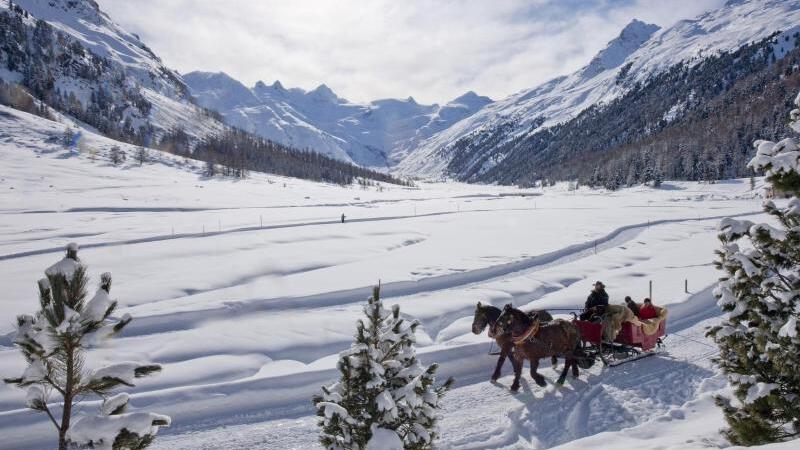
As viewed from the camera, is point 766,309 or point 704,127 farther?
point 704,127

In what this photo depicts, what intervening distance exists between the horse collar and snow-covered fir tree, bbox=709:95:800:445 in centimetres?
422

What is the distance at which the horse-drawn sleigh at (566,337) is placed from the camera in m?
9.97

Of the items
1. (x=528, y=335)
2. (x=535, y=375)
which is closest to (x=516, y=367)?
(x=535, y=375)

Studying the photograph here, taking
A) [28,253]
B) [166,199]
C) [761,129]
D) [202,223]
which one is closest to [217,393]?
[28,253]

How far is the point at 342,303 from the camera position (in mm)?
16188

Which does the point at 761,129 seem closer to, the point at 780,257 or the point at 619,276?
the point at 619,276

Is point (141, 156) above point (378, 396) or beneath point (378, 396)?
above

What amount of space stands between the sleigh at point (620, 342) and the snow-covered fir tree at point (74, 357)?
9.76 metres

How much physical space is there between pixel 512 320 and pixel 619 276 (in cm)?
1171

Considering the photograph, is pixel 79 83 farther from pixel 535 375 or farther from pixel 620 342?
pixel 620 342

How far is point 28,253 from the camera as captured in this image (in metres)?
23.4

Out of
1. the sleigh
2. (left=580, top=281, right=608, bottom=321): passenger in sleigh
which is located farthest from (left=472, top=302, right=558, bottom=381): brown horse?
(left=580, top=281, right=608, bottom=321): passenger in sleigh

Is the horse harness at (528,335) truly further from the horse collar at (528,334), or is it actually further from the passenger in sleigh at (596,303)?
the passenger in sleigh at (596,303)

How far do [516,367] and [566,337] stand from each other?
1.37 meters
